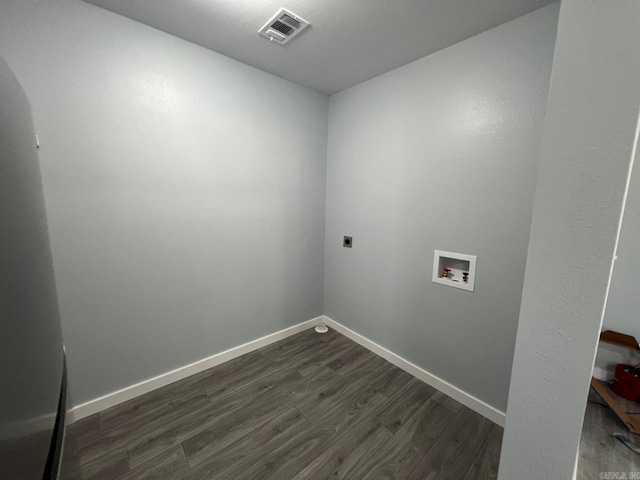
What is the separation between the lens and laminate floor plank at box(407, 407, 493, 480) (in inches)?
47.9

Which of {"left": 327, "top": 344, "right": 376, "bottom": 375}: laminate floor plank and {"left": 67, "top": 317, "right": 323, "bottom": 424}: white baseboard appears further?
{"left": 327, "top": 344, "right": 376, "bottom": 375}: laminate floor plank

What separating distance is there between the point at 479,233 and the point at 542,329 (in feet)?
3.13

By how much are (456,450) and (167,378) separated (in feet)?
6.42

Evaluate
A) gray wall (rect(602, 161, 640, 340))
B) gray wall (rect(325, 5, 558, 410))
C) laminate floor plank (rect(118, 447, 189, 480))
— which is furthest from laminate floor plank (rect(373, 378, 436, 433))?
gray wall (rect(602, 161, 640, 340))

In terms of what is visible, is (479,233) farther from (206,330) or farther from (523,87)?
(206,330)

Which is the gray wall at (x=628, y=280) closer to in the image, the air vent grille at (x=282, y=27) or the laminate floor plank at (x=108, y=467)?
the air vent grille at (x=282, y=27)

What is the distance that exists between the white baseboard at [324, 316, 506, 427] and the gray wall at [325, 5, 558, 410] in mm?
45

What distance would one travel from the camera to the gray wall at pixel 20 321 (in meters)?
0.29

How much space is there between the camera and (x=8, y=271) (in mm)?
334

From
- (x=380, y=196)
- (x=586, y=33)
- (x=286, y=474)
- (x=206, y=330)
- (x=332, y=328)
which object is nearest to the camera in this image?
(x=586, y=33)

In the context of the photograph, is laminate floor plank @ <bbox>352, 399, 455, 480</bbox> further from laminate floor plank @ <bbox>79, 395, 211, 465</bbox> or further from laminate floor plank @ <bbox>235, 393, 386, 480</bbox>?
laminate floor plank @ <bbox>79, 395, 211, 465</bbox>

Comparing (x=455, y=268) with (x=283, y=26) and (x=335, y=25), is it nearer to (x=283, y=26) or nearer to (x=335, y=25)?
(x=335, y=25)

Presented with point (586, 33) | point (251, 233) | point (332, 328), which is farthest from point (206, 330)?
point (586, 33)

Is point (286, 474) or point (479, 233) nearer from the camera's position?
point (286, 474)
